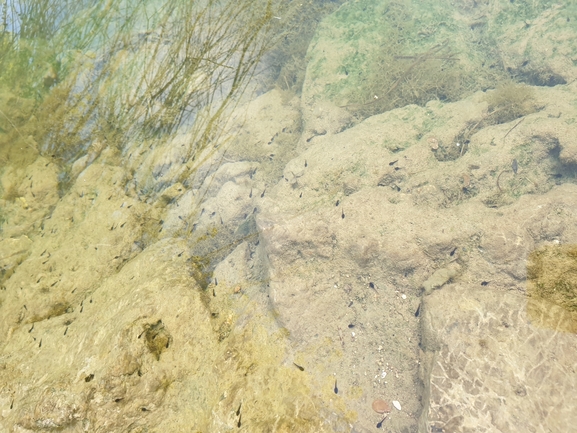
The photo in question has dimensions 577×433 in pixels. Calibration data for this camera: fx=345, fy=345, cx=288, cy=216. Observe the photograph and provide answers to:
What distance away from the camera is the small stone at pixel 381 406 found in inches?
130

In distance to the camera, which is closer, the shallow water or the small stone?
the shallow water

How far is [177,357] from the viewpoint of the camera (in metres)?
2.80

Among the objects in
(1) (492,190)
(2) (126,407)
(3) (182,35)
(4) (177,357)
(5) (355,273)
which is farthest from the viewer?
(3) (182,35)

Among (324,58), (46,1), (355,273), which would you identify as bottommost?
(355,273)

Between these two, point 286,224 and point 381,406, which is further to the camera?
point 286,224

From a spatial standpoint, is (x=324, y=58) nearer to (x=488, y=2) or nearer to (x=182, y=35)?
(x=182, y=35)

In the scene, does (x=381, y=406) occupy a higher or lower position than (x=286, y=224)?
lower

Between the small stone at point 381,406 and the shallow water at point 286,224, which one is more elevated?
the shallow water at point 286,224

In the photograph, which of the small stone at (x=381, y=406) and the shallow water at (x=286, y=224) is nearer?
the shallow water at (x=286, y=224)

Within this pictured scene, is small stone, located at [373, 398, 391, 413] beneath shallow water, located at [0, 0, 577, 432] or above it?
beneath

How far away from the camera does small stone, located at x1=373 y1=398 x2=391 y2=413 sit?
3.31m

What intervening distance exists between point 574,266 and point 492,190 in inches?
57.8

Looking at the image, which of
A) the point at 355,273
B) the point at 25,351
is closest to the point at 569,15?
the point at 355,273

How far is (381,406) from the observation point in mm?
3334
